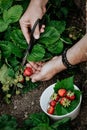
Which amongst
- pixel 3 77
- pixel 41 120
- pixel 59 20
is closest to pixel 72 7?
pixel 59 20

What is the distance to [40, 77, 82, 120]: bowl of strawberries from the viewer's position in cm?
252

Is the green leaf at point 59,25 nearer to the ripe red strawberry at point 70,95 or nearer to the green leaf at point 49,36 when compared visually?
the green leaf at point 49,36

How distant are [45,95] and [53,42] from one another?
37 centimetres

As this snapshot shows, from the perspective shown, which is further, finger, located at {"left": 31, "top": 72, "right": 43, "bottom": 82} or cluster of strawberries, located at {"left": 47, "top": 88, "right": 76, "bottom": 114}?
finger, located at {"left": 31, "top": 72, "right": 43, "bottom": 82}

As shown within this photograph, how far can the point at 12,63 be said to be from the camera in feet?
9.49

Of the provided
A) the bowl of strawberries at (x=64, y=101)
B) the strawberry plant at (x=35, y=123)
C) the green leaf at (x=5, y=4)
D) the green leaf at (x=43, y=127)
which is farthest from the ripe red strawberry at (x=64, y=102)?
the green leaf at (x=5, y=4)

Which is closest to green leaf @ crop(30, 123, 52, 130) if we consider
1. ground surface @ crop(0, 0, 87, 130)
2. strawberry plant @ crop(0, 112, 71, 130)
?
strawberry plant @ crop(0, 112, 71, 130)

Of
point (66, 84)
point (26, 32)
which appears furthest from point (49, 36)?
point (66, 84)

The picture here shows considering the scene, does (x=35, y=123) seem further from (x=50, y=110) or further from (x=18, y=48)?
(x=18, y=48)

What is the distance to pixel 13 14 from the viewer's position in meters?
2.87

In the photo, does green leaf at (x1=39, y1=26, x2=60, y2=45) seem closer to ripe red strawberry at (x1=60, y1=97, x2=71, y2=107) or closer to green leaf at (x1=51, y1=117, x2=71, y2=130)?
ripe red strawberry at (x1=60, y1=97, x2=71, y2=107)

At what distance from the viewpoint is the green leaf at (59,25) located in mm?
2916

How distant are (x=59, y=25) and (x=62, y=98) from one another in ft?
1.96

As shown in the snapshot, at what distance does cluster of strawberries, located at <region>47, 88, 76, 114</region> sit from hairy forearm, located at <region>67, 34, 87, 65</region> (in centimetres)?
19
